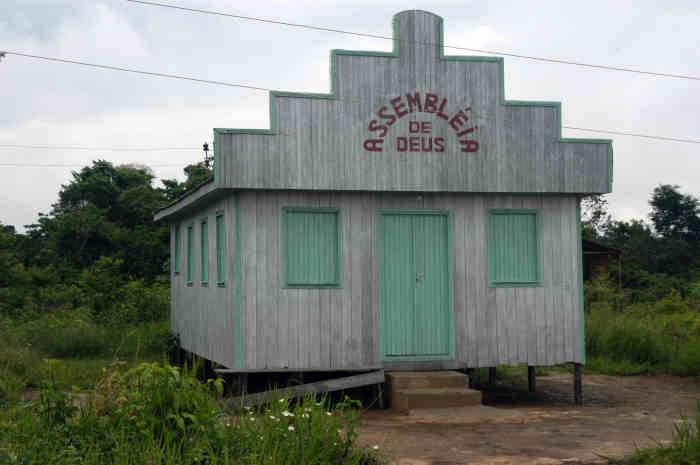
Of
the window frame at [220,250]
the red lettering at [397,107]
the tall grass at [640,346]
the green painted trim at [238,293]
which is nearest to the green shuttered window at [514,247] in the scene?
the red lettering at [397,107]

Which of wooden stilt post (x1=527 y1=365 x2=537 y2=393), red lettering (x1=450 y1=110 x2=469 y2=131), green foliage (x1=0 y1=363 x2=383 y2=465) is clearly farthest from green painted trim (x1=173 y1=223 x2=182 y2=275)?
→ green foliage (x1=0 y1=363 x2=383 y2=465)

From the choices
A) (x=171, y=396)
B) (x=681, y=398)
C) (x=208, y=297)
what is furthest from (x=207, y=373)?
(x=171, y=396)

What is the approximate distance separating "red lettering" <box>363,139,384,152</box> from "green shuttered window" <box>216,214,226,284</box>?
2.68m

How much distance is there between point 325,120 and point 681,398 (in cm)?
789

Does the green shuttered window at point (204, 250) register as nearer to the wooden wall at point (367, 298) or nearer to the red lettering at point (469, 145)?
the wooden wall at point (367, 298)

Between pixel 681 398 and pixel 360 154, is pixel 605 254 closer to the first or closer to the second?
pixel 681 398

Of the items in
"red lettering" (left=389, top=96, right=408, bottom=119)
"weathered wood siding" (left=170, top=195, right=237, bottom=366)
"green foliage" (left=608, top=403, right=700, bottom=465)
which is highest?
"red lettering" (left=389, top=96, right=408, bottom=119)

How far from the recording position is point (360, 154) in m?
12.4

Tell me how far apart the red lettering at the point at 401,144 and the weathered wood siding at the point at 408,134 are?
67 mm

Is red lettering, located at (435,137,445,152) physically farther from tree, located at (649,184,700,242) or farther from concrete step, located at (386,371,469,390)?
tree, located at (649,184,700,242)

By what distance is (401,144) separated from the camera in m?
12.6

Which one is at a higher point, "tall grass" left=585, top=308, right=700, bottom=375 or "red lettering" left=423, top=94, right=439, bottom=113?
"red lettering" left=423, top=94, right=439, bottom=113

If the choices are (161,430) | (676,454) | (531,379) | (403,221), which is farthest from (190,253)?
(676,454)

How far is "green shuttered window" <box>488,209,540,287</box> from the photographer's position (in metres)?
13.2
